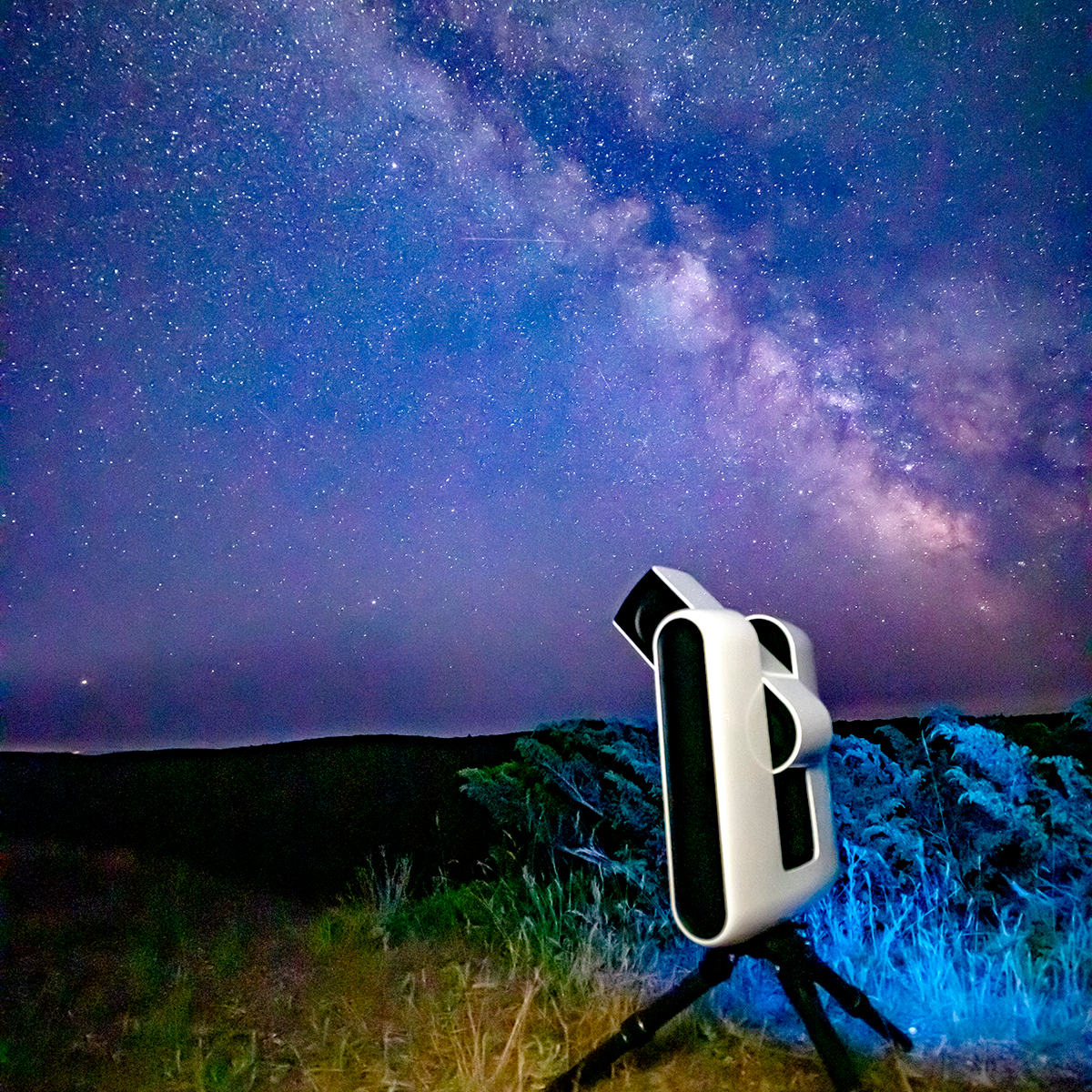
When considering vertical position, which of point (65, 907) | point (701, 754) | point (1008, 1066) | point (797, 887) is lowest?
point (1008, 1066)

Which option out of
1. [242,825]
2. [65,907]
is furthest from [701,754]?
[242,825]

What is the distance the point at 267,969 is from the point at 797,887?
2159 millimetres

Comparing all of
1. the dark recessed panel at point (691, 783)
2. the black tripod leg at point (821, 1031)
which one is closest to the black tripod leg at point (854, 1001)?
the black tripod leg at point (821, 1031)

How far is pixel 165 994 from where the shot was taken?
2.70 meters

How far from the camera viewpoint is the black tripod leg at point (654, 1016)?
176cm

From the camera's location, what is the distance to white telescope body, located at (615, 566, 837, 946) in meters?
1.53

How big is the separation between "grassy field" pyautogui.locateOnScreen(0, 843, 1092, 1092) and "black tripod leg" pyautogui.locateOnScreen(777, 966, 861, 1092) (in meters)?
0.45

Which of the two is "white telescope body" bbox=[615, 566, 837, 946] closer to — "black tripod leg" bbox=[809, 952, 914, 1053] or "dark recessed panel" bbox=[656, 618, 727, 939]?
"dark recessed panel" bbox=[656, 618, 727, 939]

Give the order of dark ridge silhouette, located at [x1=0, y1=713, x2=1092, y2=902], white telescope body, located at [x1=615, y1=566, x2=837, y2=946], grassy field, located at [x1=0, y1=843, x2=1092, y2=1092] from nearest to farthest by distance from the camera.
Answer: white telescope body, located at [x1=615, y1=566, x2=837, y2=946]
grassy field, located at [x1=0, y1=843, x2=1092, y2=1092]
dark ridge silhouette, located at [x1=0, y1=713, x2=1092, y2=902]

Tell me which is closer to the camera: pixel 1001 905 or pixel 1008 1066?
pixel 1008 1066

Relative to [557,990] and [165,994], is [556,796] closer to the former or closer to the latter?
[557,990]

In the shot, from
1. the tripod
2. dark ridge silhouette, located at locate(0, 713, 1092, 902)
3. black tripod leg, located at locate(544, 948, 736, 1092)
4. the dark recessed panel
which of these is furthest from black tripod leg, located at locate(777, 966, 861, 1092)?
dark ridge silhouette, located at locate(0, 713, 1092, 902)

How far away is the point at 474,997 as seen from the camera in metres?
2.59

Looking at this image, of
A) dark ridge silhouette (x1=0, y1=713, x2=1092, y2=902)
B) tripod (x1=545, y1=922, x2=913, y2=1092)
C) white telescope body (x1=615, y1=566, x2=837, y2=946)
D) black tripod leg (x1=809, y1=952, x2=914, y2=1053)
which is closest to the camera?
white telescope body (x1=615, y1=566, x2=837, y2=946)
